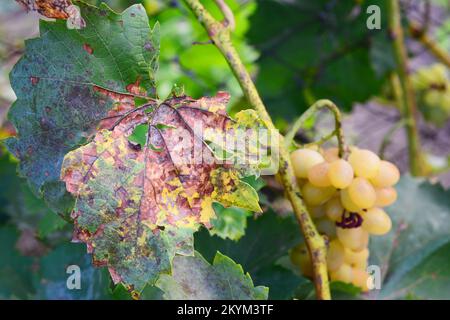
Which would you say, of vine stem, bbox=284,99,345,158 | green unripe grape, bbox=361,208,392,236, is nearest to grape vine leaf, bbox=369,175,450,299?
green unripe grape, bbox=361,208,392,236

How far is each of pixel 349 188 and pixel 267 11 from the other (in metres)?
0.68

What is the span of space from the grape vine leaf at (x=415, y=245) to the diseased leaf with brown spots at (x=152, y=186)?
0.31 metres

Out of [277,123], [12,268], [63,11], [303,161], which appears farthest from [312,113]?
[277,123]

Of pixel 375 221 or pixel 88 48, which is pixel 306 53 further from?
pixel 88 48

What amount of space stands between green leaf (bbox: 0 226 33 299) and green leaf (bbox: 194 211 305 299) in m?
0.28

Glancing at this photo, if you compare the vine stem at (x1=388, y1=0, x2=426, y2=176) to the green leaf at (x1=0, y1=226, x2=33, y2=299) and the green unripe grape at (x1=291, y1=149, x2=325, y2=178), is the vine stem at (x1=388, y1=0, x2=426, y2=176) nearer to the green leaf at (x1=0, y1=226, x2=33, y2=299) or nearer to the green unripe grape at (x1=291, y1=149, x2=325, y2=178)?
the green unripe grape at (x1=291, y1=149, x2=325, y2=178)

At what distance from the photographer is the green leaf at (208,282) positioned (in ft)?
1.89

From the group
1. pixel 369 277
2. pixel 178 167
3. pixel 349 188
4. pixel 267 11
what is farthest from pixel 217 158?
pixel 267 11

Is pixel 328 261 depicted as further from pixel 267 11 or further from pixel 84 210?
pixel 267 11

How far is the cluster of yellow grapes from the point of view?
649 millimetres

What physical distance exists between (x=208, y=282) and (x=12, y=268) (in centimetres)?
38

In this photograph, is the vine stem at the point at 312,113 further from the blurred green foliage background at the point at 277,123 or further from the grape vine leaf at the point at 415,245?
the grape vine leaf at the point at 415,245

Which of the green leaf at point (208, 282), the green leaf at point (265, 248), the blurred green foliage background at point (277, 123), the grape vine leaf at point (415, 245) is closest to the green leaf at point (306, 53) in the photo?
the blurred green foliage background at point (277, 123)

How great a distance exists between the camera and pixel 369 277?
0.73 m
